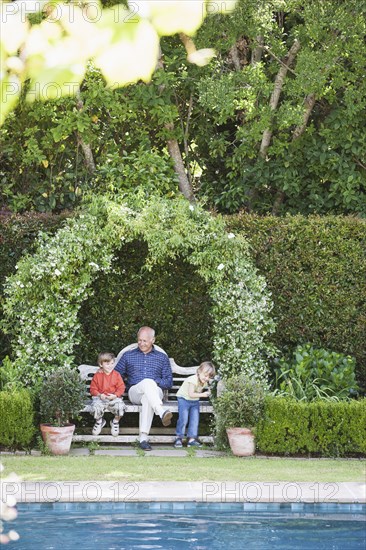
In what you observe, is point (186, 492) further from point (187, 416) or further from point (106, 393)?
point (106, 393)

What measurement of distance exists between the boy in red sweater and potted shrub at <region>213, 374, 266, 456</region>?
3.63 ft

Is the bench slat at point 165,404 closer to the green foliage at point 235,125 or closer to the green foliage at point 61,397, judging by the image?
the green foliage at point 61,397

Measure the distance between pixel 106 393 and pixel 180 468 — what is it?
5.52ft

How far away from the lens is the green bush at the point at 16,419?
28.1ft

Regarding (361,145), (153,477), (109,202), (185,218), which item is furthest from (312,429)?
(361,145)

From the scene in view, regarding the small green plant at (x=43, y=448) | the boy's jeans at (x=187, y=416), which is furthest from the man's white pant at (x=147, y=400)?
the small green plant at (x=43, y=448)

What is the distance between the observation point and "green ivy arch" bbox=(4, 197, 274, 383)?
30.8 ft

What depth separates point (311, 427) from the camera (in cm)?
870

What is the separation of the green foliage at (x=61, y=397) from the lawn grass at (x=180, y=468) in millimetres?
445

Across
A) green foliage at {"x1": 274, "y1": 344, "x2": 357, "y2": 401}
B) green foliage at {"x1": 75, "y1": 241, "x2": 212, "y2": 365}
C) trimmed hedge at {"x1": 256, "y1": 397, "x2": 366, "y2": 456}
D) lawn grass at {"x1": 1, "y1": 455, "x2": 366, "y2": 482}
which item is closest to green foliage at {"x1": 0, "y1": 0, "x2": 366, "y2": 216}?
green foliage at {"x1": 75, "y1": 241, "x2": 212, "y2": 365}

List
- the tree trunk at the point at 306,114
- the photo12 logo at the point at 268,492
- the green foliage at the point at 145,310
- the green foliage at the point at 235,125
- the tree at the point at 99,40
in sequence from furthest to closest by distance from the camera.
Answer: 1. the tree trunk at the point at 306,114
2. the green foliage at the point at 235,125
3. the green foliage at the point at 145,310
4. the photo12 logo at the point at 268,492
5. the tree at the point at 99,40

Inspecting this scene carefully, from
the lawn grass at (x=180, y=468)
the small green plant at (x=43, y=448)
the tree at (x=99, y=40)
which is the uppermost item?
the tree at (x=99, y=40)

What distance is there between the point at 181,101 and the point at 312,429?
5870mm

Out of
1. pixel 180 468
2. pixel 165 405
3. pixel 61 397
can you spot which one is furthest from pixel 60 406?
pixel 180 468
